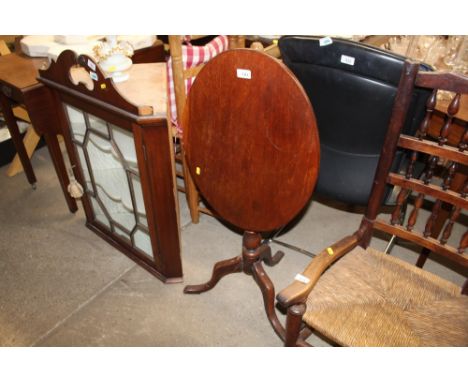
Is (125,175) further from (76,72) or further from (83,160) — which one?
(76,72)

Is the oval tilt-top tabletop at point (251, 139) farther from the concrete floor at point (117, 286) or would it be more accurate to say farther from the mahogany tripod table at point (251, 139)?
the concrete floor at point (117, 286)

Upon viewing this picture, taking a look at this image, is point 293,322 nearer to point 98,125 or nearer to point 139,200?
point 139,200

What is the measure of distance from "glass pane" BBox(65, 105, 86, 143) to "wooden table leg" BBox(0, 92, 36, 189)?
2.11ft

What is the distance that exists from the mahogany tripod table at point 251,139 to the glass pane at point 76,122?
2.17 ft

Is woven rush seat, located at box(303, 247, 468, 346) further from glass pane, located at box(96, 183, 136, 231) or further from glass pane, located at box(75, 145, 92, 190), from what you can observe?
glass pane, located at box(75, 145, 92, 190)

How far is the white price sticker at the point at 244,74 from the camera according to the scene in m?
1.10

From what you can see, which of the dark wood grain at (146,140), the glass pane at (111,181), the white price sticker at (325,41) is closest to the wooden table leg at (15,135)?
the dark wood grain at (146,140)

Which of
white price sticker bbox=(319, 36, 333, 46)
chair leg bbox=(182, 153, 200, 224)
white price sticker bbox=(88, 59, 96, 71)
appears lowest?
chair leg bbox=(182, 153, 200, 224)

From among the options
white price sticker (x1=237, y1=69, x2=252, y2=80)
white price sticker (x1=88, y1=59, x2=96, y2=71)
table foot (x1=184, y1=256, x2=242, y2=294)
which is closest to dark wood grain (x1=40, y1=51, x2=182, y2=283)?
white price sticker (x1=88, y1=59, x2=96, y2=71)

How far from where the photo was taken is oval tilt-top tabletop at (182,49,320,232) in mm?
1081

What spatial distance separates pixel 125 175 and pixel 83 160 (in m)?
0.31

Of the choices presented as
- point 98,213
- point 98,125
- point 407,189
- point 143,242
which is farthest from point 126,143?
point 407,189

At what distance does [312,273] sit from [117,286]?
1.15 m

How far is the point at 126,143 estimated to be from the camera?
5.43 feet
